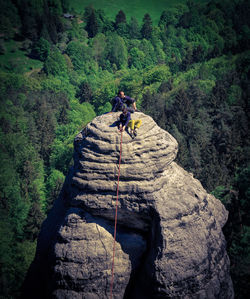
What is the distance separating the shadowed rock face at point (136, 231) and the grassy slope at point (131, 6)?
85.0 meters

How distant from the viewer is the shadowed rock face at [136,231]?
42.3 ft

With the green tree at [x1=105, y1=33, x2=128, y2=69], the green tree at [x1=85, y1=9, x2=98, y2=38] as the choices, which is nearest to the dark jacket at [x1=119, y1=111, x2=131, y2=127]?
the green tree at [x1=105, y1=33, x2=128, y2=69]

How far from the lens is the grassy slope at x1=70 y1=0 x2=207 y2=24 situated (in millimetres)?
88438

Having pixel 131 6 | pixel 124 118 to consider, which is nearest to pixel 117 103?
pixel 124 118

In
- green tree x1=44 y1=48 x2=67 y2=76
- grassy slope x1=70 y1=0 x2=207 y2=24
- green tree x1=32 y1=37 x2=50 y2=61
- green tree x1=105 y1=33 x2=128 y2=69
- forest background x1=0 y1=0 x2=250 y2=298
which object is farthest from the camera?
grassy slope x1=70 y1=0 x2=207 y2=24

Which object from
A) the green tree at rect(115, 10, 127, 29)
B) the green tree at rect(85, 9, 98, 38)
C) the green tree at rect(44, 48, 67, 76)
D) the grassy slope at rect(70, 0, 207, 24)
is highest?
the grassy slope at rect(70, 0, 207, 24)

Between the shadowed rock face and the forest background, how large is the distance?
8.99 metres

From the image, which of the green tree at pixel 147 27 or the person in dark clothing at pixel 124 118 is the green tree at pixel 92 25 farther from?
the person in dark clothing at pixel 124 118

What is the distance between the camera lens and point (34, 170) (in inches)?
1928

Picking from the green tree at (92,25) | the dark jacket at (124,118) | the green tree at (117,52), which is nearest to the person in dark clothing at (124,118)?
the dark jacket at (124,118)

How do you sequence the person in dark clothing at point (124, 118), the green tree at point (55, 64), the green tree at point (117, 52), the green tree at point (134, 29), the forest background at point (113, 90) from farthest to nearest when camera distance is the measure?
the green tree at point (134, 29) → the green tree at point (117, 52) → the green tree at point (55, 64) → the forest background at point (113, 90) → the person in dark clothing at point (124, 118)

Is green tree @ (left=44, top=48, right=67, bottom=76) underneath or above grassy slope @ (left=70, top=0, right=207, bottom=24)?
underneath

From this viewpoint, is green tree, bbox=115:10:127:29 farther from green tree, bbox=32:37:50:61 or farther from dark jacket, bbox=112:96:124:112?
dark jacket, bbox=112:96:124:112

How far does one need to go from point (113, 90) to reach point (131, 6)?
37319 mm
